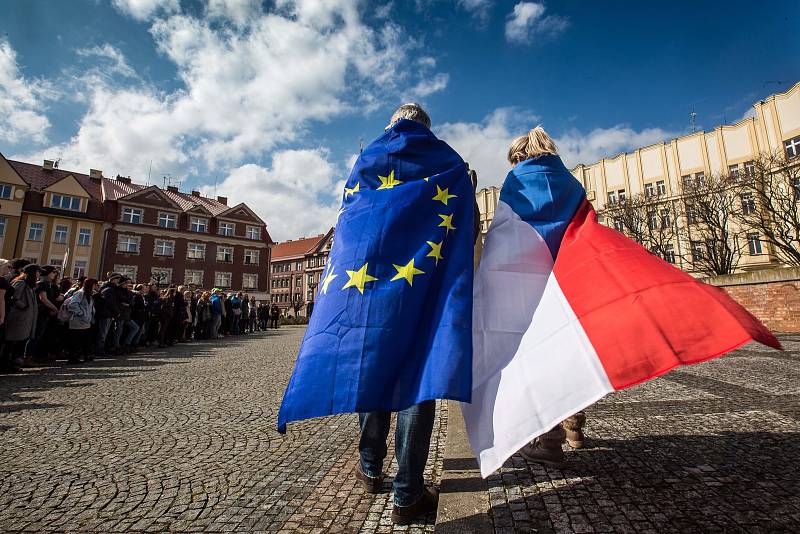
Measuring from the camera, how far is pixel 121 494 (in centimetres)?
256

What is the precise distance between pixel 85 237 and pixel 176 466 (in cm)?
4902

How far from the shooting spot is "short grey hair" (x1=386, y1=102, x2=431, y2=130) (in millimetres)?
2696

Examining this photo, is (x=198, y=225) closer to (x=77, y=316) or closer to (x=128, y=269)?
(x=128, y=269)

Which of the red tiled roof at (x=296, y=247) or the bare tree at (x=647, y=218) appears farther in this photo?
the red tiled roof at (x=296, y=247)

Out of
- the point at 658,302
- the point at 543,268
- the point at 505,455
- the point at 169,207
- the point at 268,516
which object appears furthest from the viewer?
the point at 169,207

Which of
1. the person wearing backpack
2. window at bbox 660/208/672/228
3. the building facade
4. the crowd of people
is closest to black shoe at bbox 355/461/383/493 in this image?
the crowd of people

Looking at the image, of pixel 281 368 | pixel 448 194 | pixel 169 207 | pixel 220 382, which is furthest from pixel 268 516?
pixel 169 207

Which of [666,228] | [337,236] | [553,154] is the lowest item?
[337,236]

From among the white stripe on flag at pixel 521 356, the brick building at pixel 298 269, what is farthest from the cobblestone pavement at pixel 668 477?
the brick building at pixel 298 269

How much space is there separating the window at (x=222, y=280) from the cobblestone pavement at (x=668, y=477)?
167 feet

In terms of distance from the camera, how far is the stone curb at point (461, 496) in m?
1.99

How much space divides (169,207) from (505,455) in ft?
175

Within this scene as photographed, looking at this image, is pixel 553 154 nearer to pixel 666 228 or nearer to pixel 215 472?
pixel 215 472

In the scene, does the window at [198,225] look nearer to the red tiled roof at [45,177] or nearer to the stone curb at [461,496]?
the red tiled roof at [45,177]
